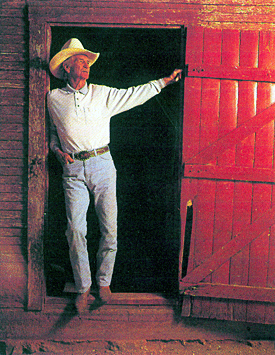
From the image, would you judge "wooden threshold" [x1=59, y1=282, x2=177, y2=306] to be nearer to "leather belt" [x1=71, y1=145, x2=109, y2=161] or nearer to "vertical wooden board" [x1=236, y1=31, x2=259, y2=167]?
"leather belt" [x1=71, y1=145, x2=109, y2=161]

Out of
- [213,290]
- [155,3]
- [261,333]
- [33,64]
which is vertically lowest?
[261,333]

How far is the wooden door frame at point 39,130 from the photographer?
9.93 ft

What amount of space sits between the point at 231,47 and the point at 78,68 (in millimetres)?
1657

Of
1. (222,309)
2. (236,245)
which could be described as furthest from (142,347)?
(236,245)

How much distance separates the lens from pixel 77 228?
118 inches

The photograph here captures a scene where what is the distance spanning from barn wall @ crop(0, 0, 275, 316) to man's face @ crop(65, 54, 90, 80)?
0.42 meters

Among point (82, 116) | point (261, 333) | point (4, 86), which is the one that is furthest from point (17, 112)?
point (261, 333)

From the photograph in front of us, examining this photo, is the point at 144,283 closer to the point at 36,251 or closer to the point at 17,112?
the point at 36,251

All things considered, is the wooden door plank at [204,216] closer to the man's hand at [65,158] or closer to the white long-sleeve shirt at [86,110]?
the white long-sleeve shirt at [86,110]

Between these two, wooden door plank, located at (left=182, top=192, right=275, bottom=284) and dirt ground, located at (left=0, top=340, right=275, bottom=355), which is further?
dirt ground, located at (left=0, top=340, right=275, bottom=355)

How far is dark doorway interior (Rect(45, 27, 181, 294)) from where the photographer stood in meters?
4.30

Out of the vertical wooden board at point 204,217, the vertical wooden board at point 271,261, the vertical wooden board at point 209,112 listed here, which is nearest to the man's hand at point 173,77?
the vertical wooden board at point 209,112

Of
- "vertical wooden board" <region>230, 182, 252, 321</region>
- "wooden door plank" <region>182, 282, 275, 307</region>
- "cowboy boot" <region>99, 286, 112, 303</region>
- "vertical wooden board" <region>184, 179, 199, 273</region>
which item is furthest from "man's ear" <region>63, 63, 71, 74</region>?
"wooden door plank" <region>182, 282, 275, 307</region>

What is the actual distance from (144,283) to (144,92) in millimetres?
2582
